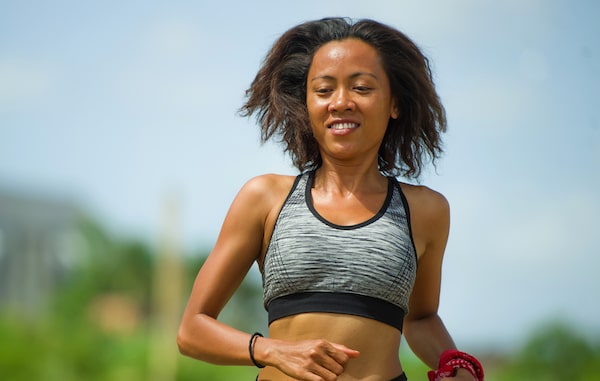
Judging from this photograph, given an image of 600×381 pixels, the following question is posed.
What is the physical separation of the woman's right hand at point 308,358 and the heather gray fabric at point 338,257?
25cm

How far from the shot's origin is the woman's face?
3.38 metres

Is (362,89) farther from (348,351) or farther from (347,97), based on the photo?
(348,351)

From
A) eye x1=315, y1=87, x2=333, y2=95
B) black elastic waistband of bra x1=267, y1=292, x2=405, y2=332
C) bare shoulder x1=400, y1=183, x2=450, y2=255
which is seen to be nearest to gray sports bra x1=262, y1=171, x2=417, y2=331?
black elastic waistband of bra x1=267, y1=292, x2=405, y2=332

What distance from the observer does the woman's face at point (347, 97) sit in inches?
133

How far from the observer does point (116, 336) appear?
20781 millimetres

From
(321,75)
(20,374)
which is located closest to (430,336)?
(321,75)

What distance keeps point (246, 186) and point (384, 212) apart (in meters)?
0.49

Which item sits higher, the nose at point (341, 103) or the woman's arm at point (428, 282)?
the nose at point (341, 103)

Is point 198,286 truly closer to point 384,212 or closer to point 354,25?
point 384,212

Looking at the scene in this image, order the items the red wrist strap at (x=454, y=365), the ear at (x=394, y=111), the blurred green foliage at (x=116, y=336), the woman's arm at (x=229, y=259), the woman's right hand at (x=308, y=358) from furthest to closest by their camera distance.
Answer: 1. the blurred green foliage at (x=116, y=336)
2. the ear at (x=394, y=111)
3. the red wrist strap at (x=454, y=365)
4. the woman's arm at (x=229, y=259)
5. the woman's right hand at (x=308, y=358)

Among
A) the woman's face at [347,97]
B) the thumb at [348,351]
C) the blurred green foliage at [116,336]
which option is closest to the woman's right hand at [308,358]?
the thumb at [348,351]

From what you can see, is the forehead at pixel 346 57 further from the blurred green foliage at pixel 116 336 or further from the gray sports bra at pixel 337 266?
the blurred green foliage at pixel 116 336

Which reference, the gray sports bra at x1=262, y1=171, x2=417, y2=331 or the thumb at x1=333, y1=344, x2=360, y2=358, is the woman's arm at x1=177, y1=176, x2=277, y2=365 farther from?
the thumb at x1=333, y1=344, x2=360, y2=358

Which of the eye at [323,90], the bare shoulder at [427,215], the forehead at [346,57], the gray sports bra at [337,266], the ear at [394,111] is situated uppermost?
the forehead at [346,57]
